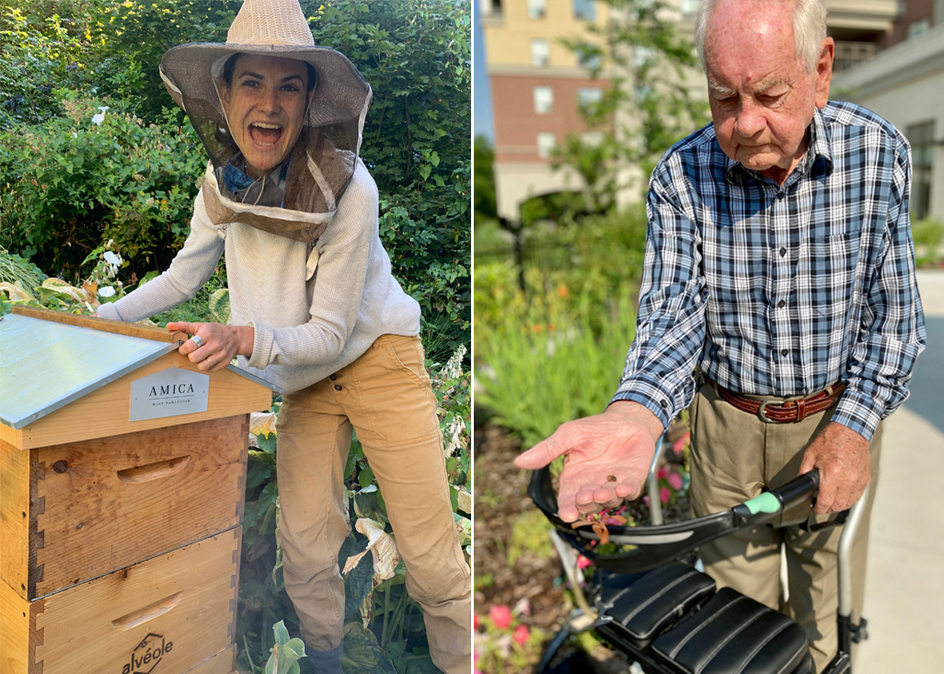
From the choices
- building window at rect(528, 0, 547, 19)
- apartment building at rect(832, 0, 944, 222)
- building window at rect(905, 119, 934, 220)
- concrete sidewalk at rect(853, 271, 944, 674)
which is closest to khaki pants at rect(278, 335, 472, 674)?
concrete sidewalk at rect(853, 271, 944, 674)

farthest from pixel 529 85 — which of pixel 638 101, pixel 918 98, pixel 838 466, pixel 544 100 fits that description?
pixel 838 466

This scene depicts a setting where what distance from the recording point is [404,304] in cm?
167

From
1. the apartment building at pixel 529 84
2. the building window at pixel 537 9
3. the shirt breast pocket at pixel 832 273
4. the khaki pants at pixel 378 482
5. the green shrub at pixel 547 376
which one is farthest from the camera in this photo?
the building window at pixel 537 9

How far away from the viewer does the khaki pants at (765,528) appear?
1598 millimetres

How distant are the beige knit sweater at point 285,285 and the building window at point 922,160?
1508cm

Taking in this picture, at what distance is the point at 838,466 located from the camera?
51.6 inches

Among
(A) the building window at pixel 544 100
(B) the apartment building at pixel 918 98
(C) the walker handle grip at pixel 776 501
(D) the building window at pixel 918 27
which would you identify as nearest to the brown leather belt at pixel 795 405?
(C) the walker handle grip at pixel 776 501

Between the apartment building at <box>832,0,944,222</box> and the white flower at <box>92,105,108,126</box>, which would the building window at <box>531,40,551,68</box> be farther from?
the white flower at <box>92,105,108,126</box>

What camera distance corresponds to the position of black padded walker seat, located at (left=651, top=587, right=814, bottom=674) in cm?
125

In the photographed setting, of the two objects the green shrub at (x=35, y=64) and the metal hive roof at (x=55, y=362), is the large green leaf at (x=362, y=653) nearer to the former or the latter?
the metal hive roof at (x=55, y=362)

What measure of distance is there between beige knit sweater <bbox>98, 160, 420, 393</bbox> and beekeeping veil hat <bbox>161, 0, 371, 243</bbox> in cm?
4

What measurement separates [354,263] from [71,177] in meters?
0.65

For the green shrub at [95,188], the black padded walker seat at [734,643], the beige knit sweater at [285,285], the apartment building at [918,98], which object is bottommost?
the black padded walker seat at [734,643]

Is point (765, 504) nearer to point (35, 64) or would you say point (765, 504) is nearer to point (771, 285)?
point (771, 285)
